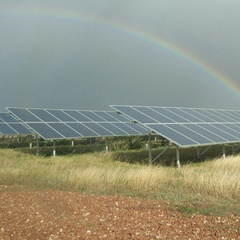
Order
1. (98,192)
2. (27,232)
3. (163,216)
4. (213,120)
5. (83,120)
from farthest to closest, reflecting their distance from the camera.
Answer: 1. (83,120)
2. (213,120)
3. (98,192)
4. (163,216)
5. (27,232)

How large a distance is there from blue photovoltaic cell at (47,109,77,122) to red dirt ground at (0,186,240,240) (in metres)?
17.1

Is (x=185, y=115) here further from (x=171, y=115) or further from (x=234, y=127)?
(x=234, y=127)

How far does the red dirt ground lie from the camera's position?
210 inches

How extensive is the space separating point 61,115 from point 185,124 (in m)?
11.0

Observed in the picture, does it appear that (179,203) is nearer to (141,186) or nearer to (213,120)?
(141,186)

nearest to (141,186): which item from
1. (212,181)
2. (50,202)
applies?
(212,181)

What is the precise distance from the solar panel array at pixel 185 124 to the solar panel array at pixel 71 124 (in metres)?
5.01

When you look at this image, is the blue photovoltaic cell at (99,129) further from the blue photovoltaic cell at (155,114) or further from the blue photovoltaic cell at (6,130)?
the blue photovoltaic cell at (6,130)

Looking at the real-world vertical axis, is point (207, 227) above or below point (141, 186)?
above

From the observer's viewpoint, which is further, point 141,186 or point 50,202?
point 141,186

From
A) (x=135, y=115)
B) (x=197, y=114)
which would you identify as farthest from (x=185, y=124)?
(x=197, y=114)

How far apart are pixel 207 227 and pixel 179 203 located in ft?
6.02

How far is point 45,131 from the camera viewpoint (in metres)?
21.1

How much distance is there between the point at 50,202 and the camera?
7.51 m
